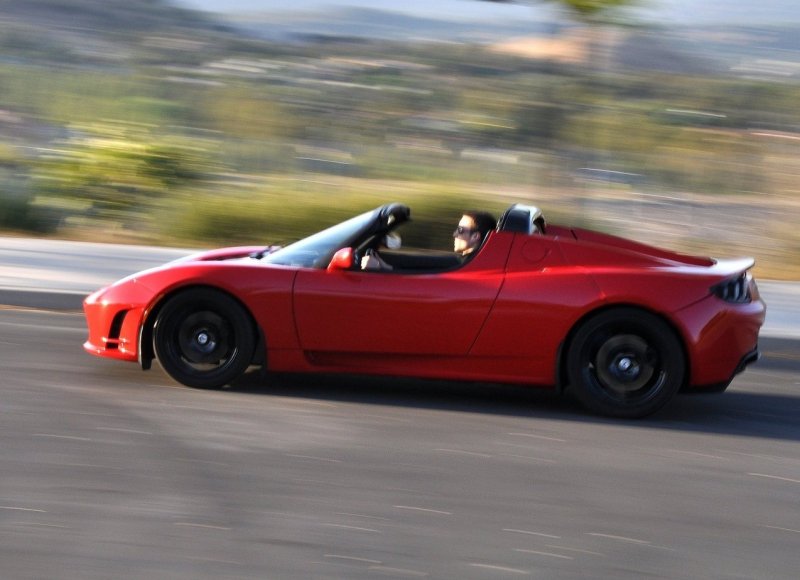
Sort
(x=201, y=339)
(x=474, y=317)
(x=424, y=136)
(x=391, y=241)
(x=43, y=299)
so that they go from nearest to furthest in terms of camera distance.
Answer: (x=474, y=317)
(x=201, y=339)
(x=391, y=241)
(x=43, y=299)
(x=424, y=136)

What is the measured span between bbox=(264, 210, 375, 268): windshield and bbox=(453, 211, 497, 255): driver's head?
21.2 inches

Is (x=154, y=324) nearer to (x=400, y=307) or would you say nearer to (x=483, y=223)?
(x=400, y=307)

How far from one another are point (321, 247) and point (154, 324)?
1080 millimetres

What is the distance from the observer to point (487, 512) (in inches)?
202

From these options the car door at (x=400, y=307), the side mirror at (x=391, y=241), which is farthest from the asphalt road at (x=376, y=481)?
the side mirror at (x=391, y=241)

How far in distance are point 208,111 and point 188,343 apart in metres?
13.2

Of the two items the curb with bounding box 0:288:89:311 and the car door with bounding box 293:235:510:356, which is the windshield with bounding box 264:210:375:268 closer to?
the car door with bounding box 293:235:510:356

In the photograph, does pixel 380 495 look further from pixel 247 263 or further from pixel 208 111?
pixel 208 111

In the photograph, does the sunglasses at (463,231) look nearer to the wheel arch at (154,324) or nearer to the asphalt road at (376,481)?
the asphalt road at (376,481)

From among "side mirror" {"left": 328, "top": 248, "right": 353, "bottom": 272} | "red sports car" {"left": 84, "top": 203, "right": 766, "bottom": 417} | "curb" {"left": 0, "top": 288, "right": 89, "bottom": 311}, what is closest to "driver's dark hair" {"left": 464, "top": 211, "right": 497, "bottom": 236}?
"red sports car" {"left": 84, "top": 203, "right": 766, "bottom": 417}

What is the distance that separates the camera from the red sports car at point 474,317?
6.98 metres

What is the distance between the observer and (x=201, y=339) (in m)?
7.32

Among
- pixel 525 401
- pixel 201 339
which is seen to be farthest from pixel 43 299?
pixel 525 401

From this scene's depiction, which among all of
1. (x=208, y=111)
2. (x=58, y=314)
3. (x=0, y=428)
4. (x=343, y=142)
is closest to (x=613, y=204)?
(x=343, y=142)
